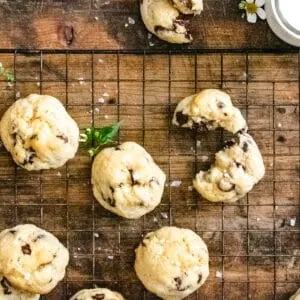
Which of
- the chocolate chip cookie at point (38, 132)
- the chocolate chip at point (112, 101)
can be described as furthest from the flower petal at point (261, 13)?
the chocolate chip cookie at point (38, 132)

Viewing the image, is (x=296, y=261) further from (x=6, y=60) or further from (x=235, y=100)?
(x=6, y=60)

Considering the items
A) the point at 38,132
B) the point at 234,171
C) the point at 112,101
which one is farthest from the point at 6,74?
the point at 234,171

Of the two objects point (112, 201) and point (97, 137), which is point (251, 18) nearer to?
point (97, 137)

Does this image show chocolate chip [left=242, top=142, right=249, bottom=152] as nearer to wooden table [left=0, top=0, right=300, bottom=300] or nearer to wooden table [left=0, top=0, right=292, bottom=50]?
wooden table [left=0, top=0, right=300, bottom=300]

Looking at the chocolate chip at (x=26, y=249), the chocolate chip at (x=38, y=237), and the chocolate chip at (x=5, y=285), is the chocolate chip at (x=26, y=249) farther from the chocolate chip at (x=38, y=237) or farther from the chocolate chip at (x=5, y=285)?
the chocolate chip at (x=5, y=285)

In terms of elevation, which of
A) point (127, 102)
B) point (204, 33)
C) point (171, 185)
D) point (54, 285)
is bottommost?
point (54, 285)

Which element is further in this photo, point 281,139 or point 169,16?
point 281,139

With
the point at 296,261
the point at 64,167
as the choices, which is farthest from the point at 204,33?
the point at 296,261
